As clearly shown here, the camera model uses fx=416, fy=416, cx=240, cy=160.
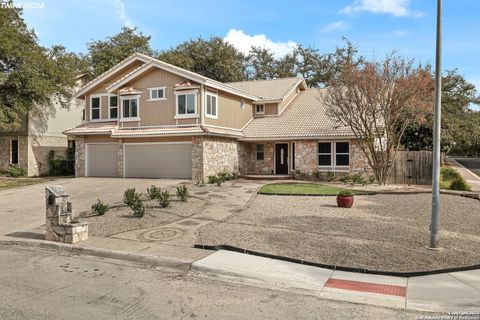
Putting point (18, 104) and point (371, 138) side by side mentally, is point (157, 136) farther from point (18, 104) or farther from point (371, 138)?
point (371, 138)

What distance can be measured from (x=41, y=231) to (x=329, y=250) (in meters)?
7.61

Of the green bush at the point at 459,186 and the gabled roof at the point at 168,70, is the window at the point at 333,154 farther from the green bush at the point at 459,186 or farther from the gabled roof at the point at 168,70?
the gabled roof at the point at 168,70

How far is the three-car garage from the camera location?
75.8 feet

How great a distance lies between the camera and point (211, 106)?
23797 mm

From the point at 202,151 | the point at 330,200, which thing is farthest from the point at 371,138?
the point at 202,151

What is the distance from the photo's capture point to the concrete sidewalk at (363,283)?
245 inches

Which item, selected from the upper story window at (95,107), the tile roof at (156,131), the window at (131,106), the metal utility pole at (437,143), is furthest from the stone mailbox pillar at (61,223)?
the upper story window at (95,107)

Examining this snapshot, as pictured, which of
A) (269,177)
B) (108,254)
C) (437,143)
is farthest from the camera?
(269,177)

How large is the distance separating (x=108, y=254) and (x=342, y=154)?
1793cm

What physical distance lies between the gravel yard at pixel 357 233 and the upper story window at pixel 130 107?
12245 mm

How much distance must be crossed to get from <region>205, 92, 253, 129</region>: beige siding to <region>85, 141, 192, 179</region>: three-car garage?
8.14 feet

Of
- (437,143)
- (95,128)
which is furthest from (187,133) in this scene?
(437,143)

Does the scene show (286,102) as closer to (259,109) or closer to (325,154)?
(259,109)

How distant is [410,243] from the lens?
31.4 feet
